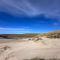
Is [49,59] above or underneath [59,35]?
underneath

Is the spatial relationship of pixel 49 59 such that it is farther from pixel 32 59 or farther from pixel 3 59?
pixel 3 59

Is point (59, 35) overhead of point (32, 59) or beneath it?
overhead

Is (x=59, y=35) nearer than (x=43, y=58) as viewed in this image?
No

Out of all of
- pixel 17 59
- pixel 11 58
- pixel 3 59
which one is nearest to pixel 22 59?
pixel 17 59

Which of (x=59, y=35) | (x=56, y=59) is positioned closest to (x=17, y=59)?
(x=56, y=59)

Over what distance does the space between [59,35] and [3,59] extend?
1043 cm

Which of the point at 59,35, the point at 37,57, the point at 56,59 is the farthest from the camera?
the point at 59,35

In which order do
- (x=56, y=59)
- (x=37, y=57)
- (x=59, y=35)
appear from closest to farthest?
(x=56, y=59) → (x=37, y=57) → (x=59, y=35)

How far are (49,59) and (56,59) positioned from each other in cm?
24

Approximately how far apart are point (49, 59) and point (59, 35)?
983 cm

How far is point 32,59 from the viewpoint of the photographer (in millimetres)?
3727

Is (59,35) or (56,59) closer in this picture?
(56,59)

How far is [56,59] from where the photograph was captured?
3613mm

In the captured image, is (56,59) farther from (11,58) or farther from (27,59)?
(11,58)
